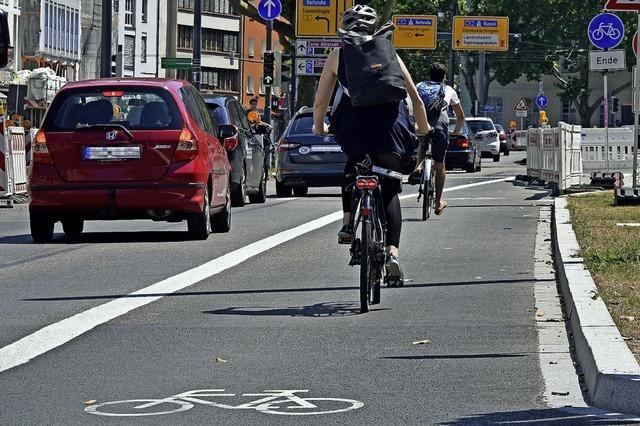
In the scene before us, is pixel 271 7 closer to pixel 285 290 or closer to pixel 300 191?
pixel 300 191

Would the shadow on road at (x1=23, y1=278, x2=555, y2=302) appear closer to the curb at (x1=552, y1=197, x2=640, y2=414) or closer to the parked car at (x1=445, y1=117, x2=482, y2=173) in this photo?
the curb at (x1=552, y1=197, x2=640, y2=414)

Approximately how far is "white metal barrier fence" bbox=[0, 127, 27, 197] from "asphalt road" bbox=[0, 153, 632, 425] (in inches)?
365

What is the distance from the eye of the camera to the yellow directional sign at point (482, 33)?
89375mm

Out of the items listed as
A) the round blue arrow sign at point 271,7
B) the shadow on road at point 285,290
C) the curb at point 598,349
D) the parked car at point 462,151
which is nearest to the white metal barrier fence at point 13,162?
the shadow on road at point 285,290

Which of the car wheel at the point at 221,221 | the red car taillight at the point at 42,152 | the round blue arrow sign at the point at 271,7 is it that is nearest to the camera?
the red car taillight at the point at 42,152

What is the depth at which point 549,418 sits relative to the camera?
283 inches

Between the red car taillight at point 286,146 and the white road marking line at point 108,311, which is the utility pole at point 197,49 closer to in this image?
the red car taillight at point 286,146

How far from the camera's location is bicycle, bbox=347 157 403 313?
11102mm

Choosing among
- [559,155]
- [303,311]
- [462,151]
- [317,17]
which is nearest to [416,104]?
[303,311]

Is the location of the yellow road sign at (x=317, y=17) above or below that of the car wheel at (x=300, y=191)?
above

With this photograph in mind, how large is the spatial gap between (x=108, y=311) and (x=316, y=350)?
7.33 ft

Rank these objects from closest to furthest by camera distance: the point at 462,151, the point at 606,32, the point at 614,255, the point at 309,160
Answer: the point at 614,255, the point at 309,160, the point at 606,32, the point at 462,151

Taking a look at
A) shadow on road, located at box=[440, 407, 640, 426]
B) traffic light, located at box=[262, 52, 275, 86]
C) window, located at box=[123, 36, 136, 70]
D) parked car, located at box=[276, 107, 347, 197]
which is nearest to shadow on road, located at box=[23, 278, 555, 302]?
shadow on road, located at box=[440, 407, 640, 426]

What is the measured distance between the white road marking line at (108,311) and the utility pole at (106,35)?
1463 cm
